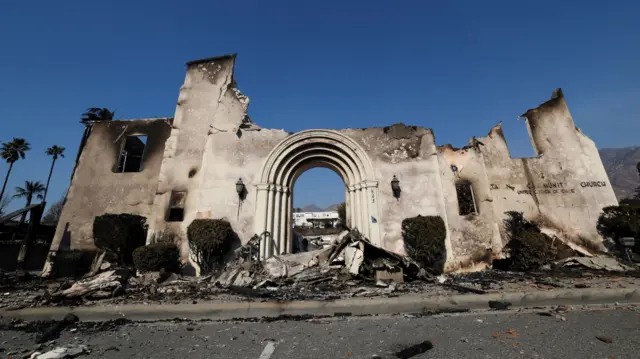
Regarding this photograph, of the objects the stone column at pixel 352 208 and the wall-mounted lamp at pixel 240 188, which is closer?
the wall-mounted lamp at pixel 240 188

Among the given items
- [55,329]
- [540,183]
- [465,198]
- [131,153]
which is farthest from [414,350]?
[131,153]

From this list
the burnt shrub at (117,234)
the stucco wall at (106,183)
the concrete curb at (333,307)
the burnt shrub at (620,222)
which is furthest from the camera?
the stucco wall at (106,183)

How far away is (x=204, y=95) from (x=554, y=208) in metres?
15.5

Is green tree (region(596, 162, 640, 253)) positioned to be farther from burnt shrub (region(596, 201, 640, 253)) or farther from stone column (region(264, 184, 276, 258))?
stone column (region(264, 184, 276, 258))

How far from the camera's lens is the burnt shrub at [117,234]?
961cm

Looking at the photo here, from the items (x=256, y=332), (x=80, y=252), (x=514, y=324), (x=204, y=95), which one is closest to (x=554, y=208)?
(x=514, y=324)

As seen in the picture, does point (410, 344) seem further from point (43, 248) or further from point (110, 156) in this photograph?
point (43, 248)

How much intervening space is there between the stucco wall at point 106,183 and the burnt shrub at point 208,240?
3.79 m

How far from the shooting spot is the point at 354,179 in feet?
35.6

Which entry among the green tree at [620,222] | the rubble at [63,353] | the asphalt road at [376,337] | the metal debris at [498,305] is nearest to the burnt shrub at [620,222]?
the green tree at [620,222]

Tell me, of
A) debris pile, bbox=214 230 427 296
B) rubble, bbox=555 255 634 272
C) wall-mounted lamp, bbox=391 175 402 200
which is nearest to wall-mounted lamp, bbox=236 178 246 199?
debris pile, bbox=214 230 427 296

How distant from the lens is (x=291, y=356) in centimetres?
287

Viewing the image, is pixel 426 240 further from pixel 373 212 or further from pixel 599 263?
pixel 599 263

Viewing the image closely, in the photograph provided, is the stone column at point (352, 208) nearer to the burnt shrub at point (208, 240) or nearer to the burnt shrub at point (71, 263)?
the burnt shrub at point (208, 240)
